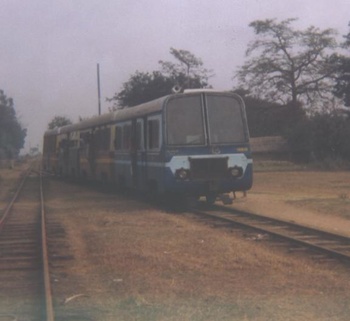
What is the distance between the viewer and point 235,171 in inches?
771

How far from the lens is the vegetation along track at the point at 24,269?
8.06 m

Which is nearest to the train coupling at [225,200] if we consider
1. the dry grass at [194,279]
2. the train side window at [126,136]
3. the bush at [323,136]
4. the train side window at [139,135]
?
the train side window at [139,135]

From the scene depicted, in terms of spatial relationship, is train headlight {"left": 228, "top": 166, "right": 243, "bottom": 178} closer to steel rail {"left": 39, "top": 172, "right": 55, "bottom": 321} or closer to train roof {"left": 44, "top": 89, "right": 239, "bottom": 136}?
train roof {"left": 44, "top": 89, "right": 239, "bottom": 136}

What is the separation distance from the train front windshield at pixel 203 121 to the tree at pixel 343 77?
38861 millimetres

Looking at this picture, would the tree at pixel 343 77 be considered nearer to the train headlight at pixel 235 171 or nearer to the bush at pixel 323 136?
the bush at pixel 323 136

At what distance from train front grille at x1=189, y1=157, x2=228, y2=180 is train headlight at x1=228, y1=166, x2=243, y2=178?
208 millimetres

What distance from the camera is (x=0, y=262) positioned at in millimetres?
11602

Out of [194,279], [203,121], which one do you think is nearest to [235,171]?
[203,121]

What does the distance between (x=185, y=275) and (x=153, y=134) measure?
10616 millimetres

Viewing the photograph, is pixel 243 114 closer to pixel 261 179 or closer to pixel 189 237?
pixel 189 237

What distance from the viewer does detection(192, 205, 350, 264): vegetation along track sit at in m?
12.0

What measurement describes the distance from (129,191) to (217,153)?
29.2ft

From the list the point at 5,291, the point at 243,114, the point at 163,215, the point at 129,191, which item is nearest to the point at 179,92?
the point at 243,114

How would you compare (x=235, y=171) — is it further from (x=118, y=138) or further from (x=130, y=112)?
(x=118, y=138)
